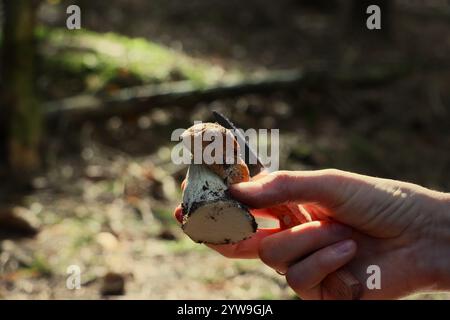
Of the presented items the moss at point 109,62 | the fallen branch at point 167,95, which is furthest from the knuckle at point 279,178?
the moss at point 109,62

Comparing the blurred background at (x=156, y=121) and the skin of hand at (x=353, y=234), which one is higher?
the blurred background at (x=156, y=121)

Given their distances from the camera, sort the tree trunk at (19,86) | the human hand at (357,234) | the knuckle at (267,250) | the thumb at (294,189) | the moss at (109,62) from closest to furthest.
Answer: the thumb at (294,189) < the human hand at (357,234) < the knuckle at (267,250) < the tree trunk at (19,86) < the moss at (109,62)

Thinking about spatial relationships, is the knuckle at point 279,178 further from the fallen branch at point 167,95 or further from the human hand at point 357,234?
the fallen branch at point 167,95

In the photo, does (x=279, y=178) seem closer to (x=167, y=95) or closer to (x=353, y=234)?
(x=353, y=234)

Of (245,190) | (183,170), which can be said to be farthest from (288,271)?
(183,170)

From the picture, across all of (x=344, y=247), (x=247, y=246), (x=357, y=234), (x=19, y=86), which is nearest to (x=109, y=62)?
(x=19, y=86)
